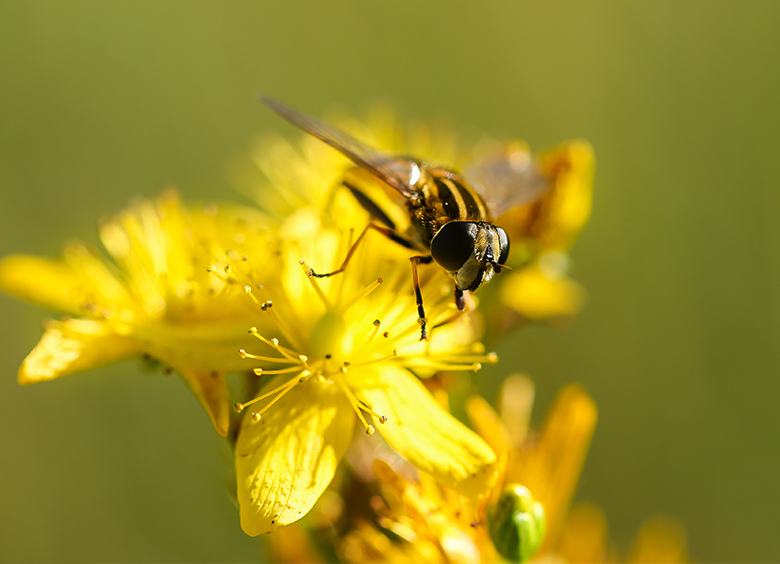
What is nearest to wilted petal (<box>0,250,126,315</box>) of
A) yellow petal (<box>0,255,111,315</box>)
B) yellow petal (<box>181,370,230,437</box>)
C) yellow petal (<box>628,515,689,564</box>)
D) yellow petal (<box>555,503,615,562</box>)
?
yellow petal (<box>0,255,111,315</box>)

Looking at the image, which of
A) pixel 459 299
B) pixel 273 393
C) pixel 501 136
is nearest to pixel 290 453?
pixel 273 393

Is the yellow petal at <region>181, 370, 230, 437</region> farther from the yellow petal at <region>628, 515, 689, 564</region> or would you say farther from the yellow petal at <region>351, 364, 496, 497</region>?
the yellow petal at <region>628, 515, 689, 564</region>

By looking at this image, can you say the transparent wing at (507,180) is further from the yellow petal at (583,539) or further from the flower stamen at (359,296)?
the yellow petal at (583,539)

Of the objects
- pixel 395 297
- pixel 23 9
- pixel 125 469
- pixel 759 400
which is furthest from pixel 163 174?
pixel 759 400

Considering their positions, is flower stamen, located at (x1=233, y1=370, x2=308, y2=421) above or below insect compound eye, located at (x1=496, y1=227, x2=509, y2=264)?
below

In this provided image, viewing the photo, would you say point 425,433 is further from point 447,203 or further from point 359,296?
point 447,203

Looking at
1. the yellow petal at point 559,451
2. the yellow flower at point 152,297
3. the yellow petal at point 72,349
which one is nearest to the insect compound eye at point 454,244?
the yellow flower at point 152,297

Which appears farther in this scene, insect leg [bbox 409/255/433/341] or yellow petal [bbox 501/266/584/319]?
yellow petal [bbox 501/266/584/319]
